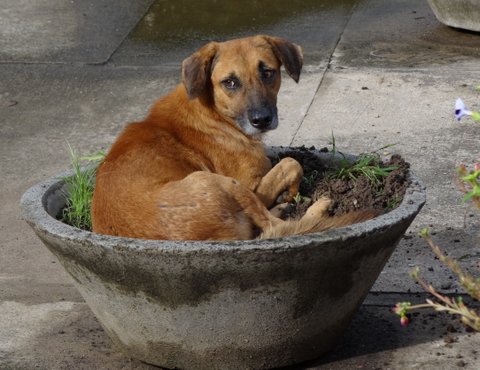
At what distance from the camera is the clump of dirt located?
4828mm

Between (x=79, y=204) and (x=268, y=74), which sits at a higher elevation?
(x=268, y=74)

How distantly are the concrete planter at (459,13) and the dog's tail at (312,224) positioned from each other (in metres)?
5.08

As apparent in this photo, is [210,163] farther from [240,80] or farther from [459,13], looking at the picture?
[459,13]

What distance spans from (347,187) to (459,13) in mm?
4545

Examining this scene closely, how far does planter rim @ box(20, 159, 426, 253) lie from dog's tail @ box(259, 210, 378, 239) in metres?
0.12

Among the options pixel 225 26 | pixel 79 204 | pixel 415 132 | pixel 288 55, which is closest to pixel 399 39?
pixel 225 26

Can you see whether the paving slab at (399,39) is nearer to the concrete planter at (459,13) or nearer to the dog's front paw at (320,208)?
the concrete planter at (459,13)

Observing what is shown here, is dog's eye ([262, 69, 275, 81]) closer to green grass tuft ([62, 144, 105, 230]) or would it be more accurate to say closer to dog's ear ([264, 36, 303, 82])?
dog's ear ([264, 36, 303, 82])

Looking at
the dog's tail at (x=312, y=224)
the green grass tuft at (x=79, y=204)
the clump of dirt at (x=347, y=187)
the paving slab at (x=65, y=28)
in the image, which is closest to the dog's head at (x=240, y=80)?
the clump of dirt at (x=347, y=187)

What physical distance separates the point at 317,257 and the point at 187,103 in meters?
1.45

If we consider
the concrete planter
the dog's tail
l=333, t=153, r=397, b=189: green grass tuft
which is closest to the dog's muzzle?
l=333, t=153, r=397, b=189: green grass tuft

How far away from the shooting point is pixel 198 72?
5113mm

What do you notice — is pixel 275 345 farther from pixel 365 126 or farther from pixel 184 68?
pixel 365 126

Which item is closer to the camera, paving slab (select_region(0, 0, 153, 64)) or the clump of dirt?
the clump of dirt
